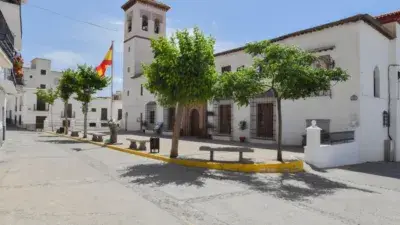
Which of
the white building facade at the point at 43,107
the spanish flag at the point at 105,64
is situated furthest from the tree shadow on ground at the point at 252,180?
the white building facade at the point at 43,107

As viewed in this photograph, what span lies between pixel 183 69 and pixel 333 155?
6638mm

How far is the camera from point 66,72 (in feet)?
74.4

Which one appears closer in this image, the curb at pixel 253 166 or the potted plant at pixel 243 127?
the curb at pixel 253 166

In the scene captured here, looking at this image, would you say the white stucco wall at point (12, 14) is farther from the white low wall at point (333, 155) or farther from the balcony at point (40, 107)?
the balcony at point (40, 107)

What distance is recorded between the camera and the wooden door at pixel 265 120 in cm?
1772

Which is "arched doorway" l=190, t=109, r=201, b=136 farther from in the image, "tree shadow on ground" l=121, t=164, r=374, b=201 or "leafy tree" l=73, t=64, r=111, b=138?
"tree shadow on ground" l=121, t=164, r=374, b=201

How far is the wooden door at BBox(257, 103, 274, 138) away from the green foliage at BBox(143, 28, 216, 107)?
7949 millimetres

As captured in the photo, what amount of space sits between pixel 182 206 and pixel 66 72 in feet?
66.7

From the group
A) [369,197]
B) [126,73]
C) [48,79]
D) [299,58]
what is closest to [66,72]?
[126,73]

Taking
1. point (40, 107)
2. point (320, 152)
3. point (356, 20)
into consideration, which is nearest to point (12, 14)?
point (320, 152)

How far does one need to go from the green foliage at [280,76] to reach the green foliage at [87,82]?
513 inches

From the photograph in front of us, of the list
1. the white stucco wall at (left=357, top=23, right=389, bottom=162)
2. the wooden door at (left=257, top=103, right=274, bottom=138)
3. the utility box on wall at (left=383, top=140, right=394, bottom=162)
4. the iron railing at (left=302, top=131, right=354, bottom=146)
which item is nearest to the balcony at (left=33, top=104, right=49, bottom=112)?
the wooden door at (left=257, top=103, right=274, bottom=138)

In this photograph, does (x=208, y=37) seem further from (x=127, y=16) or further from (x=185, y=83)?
(x=127, y=16)

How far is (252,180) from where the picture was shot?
26.7 ft
